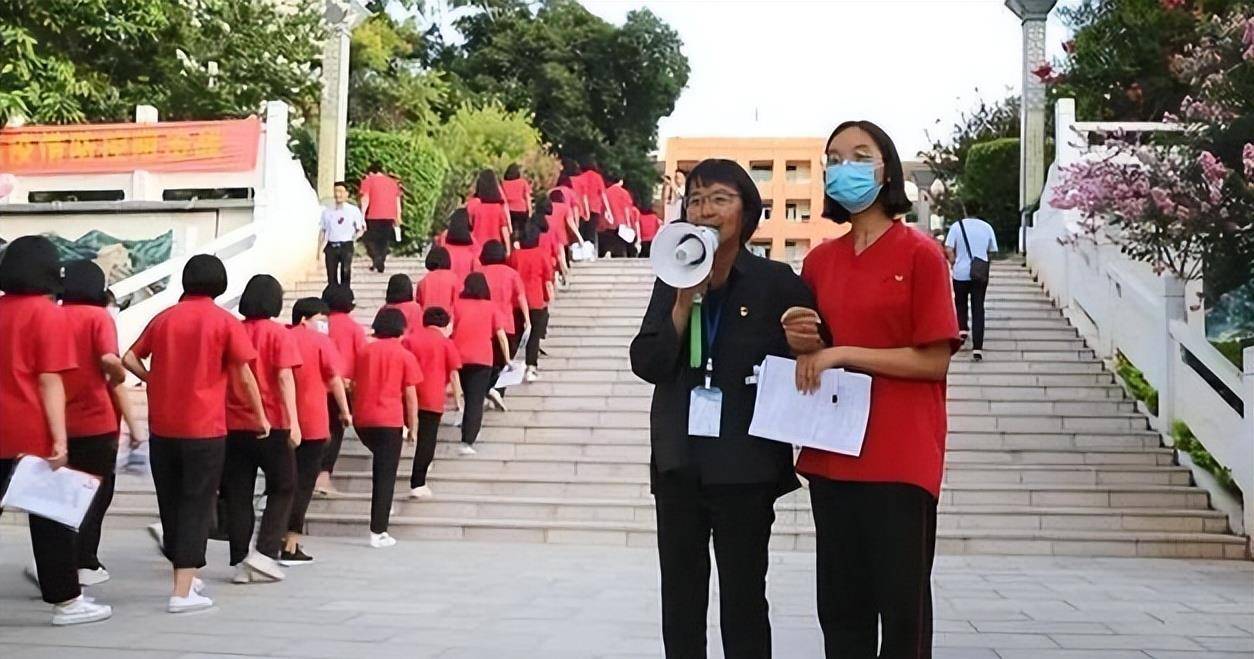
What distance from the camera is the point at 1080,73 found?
18.3 m

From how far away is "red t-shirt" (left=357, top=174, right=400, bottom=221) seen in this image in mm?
15992

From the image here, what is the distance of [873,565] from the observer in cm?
334

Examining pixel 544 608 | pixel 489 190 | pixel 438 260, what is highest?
pixel 489 190

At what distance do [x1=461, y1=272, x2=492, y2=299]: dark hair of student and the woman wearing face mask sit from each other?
23.5 ft

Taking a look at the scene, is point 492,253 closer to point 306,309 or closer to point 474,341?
point 474,341

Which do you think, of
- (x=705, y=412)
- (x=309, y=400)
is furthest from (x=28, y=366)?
(x=705, y=412)

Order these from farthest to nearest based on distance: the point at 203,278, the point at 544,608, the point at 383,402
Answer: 1. the point at 383,402
2. the point at 544,608
3. the point at 203,278

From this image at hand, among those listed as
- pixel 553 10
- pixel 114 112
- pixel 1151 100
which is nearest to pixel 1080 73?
pixel 1151 100

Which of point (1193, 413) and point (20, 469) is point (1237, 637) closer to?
point (1193, 413)

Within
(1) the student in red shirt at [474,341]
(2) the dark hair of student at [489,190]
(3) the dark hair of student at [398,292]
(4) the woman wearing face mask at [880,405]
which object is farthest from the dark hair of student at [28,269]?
(2) the dark hair of student at [489,190]

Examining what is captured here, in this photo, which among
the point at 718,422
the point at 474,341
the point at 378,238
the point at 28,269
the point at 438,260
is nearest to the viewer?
the point at 718,422

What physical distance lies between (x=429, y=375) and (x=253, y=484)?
249 centimetres

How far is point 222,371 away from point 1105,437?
759cm

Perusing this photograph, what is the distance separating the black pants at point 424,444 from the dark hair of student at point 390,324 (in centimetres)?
96
